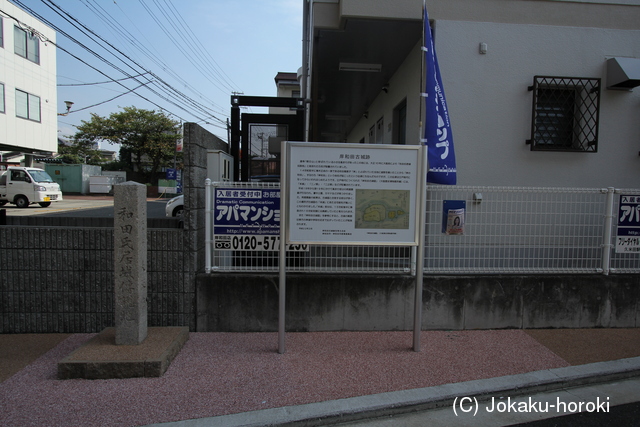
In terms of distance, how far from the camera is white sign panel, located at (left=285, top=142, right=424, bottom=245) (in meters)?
3.93

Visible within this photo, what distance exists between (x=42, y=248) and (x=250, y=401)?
9.75 feet

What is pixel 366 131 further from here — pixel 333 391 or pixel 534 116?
pixel 333 391

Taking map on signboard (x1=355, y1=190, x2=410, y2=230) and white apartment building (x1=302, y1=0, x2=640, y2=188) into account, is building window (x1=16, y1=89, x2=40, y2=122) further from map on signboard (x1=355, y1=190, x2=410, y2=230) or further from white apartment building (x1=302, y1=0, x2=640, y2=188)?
map on signboard (x1=355, y1=190, x2=410, y2=230)

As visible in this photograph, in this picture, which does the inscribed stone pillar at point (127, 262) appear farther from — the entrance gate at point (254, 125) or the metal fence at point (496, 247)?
the entrance gate at point (254, 125)

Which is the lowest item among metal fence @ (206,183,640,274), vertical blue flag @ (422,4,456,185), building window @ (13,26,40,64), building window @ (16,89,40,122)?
metal fence @ (206,183,640,274)

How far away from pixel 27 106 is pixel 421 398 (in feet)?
98.1

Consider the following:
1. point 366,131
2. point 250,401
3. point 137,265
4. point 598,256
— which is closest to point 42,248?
point 137,265

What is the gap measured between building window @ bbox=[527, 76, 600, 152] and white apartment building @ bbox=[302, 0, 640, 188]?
0.02m

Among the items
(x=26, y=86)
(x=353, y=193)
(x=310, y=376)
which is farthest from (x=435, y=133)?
(x=26, y=86)

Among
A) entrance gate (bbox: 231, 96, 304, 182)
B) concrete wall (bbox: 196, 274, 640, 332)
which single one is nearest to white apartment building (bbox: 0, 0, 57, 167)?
entrance gate (bbox: 231, 96, 304, 182)

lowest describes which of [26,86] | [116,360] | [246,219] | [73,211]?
[116,360]

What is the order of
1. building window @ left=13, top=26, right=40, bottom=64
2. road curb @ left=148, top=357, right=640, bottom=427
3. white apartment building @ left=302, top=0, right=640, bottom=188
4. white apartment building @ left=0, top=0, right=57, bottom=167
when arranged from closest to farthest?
road curb @ left=148, top=357, right=640, bottom=427, white apartment building @ left=302, top=0, right=640, bottom=188, white apartment building @ left=0, top=0, right=57, bottom=167, building window @ left=13, top=26, right=40, bottom=64

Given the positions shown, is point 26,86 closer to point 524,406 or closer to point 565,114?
point 565,114

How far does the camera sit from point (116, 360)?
11.3 feet
